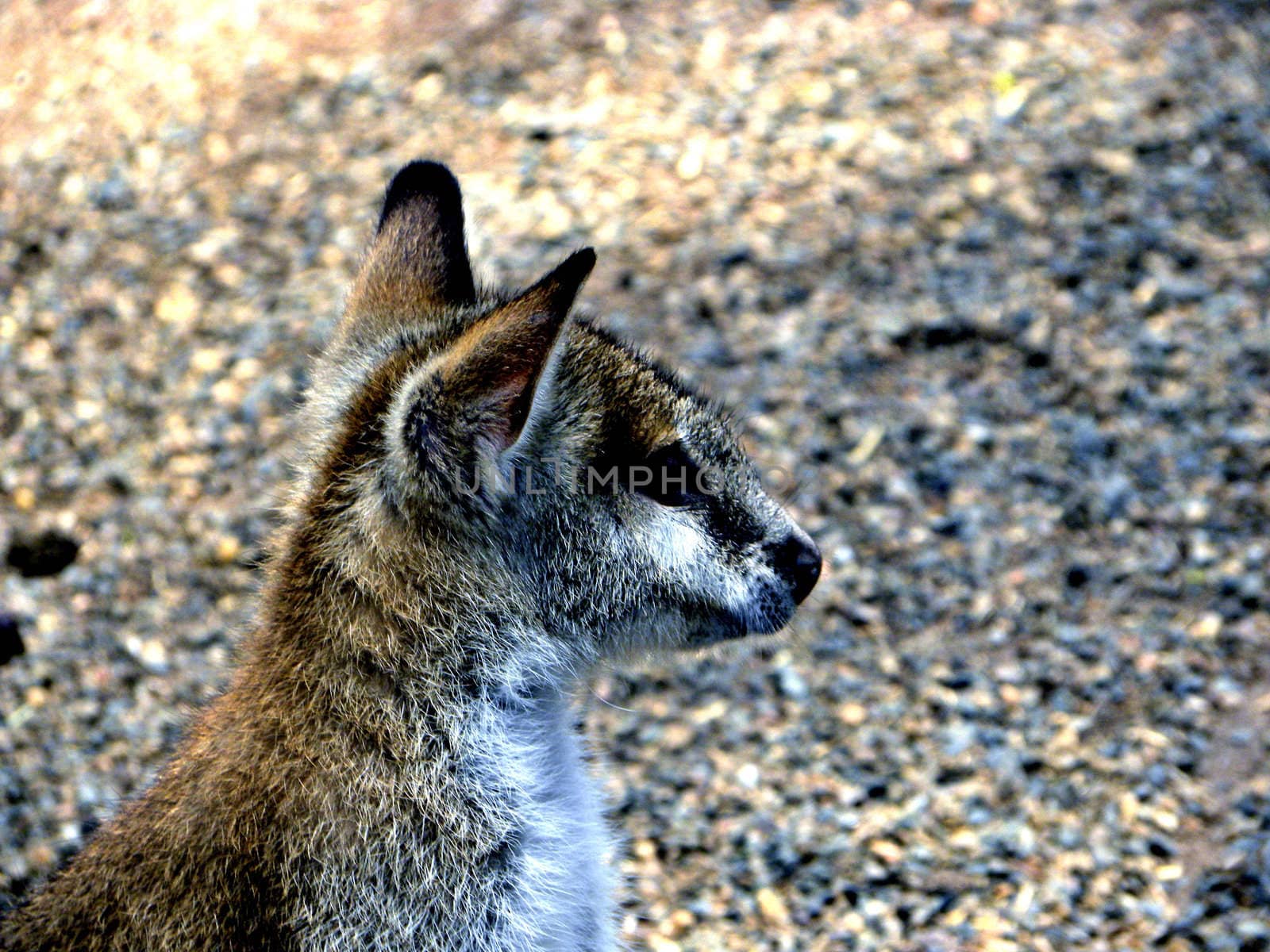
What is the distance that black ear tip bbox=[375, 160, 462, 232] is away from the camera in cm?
389

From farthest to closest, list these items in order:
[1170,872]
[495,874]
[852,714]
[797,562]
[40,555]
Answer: [40,555] → [852,714] → [1170,872] → [797,562] → [495,874]

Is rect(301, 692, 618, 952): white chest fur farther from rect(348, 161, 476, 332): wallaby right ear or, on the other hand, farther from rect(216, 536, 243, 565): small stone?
rect(216, 536, 243, 565): small stone

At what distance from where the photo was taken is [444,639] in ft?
10.7

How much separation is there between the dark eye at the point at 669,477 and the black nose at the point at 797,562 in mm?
271

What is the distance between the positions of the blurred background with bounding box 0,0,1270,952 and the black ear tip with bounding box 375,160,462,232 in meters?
1.45

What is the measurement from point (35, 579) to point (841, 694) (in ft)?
10.5

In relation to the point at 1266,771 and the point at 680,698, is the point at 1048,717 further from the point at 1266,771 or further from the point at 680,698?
the point at 680,698

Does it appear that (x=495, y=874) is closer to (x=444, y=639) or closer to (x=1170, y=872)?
(x=444, y=639)

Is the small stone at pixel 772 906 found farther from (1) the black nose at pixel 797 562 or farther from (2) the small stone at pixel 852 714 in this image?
(1) the black nose at pixel 797 562

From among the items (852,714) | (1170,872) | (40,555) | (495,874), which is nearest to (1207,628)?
(1170,872)

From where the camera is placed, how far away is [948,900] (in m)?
4.43

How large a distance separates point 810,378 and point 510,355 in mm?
3350

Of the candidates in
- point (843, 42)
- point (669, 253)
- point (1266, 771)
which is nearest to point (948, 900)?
point (1266, 771)

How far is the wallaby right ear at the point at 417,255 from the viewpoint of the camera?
375 cm
